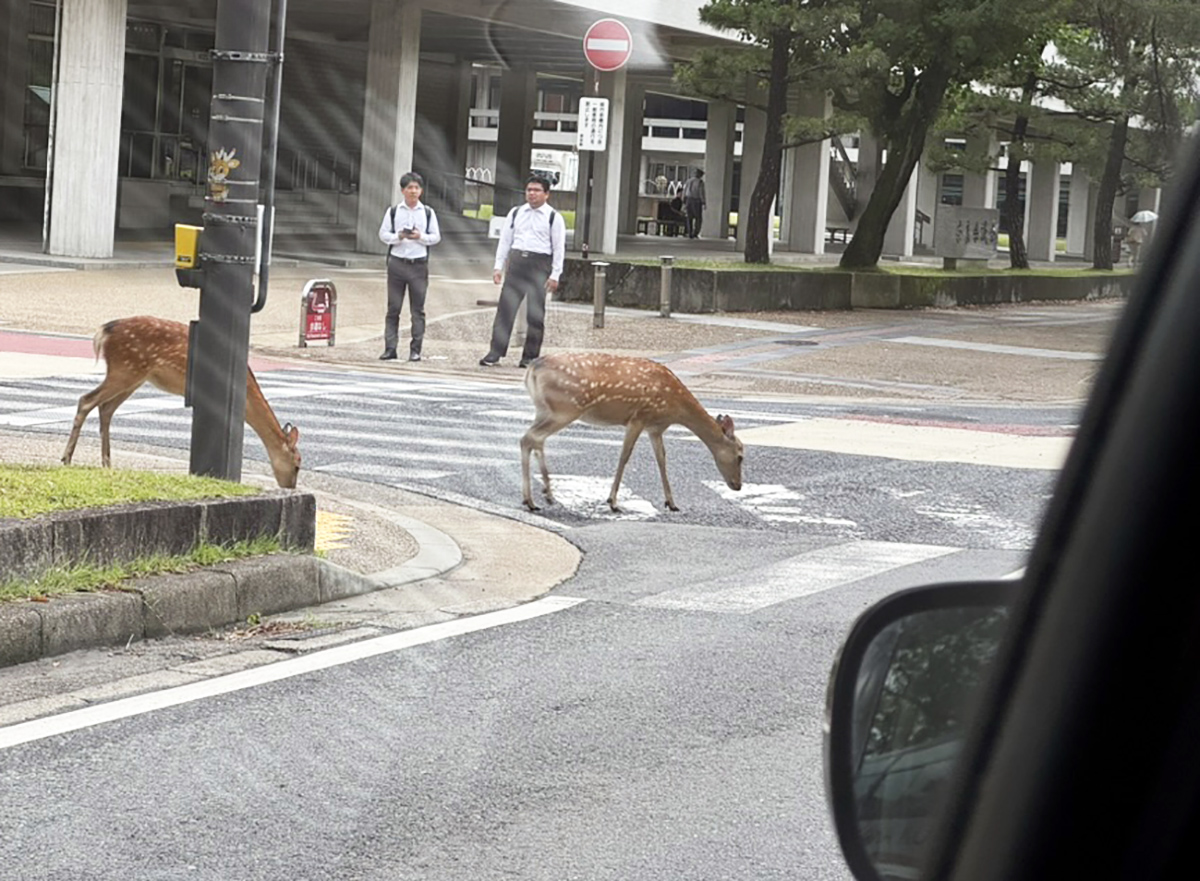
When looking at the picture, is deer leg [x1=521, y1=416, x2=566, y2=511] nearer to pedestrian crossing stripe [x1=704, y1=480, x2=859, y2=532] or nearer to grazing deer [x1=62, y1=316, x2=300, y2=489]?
pedestrian crossing stripe [x1=704, y1=480, x2=859, y2=532]

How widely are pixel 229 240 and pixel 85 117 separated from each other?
75.8ft

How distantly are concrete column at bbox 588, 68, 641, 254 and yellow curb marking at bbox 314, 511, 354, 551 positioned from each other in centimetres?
3462

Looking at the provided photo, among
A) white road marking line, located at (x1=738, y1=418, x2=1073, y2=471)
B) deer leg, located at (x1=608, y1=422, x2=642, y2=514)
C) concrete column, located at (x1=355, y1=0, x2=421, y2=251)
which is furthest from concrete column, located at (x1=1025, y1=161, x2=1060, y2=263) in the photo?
deer leg, located at (x1=608, y1=422, x2=642, y2=514)

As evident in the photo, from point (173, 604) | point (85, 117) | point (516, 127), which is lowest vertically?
point (173, 604)

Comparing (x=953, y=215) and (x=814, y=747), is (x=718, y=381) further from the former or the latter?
(x=953, y=215)

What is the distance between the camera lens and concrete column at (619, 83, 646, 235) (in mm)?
60938

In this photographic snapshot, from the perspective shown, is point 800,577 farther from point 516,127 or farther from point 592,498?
point 516,127

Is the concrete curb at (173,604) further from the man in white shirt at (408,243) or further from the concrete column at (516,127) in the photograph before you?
the concrete column at (516,127)

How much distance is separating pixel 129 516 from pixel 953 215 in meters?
36.6

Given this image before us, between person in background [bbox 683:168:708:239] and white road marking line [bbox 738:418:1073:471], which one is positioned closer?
white road marking line [bbox 738:418:1073:471]

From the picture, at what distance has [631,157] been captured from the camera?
6197 centimetres

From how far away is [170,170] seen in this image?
46.3 metres

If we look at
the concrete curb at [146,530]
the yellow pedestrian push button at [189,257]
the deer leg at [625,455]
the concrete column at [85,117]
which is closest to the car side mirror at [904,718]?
the concrete curb at [146,530]

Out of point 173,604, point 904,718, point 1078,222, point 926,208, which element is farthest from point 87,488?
point 1078,222
